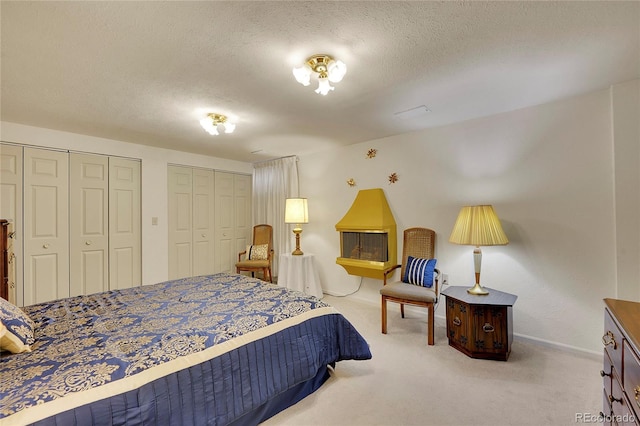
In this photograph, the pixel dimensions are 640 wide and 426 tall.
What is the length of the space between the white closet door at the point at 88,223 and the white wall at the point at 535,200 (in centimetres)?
382

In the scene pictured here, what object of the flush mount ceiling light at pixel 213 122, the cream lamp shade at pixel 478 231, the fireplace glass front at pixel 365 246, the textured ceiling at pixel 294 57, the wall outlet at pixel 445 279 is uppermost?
the textured ceiling at pixel 294 57

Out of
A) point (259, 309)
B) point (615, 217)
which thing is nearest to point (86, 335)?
point (259, 309)

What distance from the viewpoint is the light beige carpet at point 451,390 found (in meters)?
1.69

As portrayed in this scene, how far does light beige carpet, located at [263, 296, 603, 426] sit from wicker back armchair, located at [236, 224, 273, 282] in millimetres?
2323

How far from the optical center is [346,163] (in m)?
4.08

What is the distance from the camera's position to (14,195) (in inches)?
117

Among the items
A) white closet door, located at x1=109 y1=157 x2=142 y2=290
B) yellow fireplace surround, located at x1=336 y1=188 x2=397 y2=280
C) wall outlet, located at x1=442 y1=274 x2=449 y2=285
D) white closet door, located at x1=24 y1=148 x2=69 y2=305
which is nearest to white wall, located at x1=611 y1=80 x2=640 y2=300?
wall outlet, located at x1=442 y1=274 x2=449 y2=285

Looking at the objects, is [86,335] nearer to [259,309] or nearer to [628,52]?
[259,309]

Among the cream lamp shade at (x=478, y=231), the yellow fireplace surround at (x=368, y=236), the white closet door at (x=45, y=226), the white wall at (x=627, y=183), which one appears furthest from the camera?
the yellow fireplace surround at (x=368, y=236)

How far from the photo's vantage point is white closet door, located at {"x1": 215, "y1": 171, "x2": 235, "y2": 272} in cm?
485

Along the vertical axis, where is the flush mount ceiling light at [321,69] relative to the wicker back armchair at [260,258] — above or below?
above

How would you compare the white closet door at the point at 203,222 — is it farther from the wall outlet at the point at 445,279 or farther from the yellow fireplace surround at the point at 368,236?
the wall outlet at the point at 445,279

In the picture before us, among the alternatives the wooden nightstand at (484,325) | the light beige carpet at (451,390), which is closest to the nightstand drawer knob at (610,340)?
the light beige carpet at (451,390)

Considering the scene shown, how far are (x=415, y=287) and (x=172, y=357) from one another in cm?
232
